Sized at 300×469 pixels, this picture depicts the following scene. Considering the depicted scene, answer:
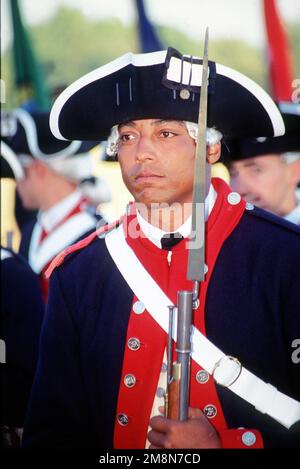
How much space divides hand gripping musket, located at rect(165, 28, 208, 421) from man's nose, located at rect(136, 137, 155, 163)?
21cm

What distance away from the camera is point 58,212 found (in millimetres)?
6664

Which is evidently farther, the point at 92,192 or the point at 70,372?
the point at 92,192

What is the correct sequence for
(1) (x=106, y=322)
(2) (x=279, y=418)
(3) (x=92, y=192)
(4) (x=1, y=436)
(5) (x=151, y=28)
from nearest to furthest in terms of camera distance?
(2) (x=279, y=418) < (1) (x=106, y=322) < (4) (x=1, y=436) < (3) (x=92, y=192) < (5) (x=151, y=28)

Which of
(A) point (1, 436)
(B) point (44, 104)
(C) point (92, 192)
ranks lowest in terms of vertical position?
(A) point (1, 436)

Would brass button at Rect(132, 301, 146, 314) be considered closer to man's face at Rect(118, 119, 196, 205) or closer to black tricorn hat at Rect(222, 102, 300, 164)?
man's face at Rect(118, 119, 196, 205)

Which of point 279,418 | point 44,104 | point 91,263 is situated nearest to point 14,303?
point 91,263

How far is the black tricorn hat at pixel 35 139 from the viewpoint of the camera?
6.49m

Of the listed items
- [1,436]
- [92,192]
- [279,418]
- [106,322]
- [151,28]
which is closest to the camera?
[279,418]

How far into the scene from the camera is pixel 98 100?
3.12 m

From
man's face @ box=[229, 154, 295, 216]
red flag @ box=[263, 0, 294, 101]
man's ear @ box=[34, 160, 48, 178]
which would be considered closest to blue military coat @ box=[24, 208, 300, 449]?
man's face @ box=[229, 154, 295, 216]

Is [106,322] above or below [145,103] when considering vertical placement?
below

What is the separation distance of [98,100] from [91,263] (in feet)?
2.03

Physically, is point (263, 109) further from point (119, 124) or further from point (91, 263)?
point (91, 263)

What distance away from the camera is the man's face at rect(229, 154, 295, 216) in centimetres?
524
